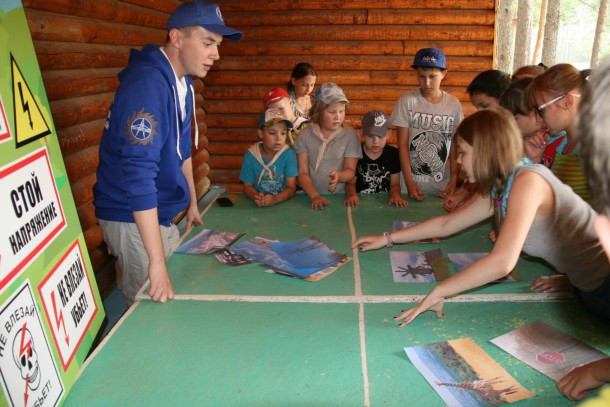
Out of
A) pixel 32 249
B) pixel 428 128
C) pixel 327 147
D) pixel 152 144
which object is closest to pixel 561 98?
pixel 428 128

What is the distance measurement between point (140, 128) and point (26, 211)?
60cm

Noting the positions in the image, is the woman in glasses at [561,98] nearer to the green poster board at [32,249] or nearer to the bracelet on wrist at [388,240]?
the bracelet on wrist at [388,240]

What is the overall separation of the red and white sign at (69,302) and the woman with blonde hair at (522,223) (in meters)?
1.15

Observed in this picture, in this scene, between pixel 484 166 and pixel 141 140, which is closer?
pixel 141 140

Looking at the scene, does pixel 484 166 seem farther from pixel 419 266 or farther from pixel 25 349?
pixel 25 349

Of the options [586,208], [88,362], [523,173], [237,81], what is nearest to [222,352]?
[88,362]

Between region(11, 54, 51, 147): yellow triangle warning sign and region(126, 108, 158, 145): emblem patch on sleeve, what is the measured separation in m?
0.34

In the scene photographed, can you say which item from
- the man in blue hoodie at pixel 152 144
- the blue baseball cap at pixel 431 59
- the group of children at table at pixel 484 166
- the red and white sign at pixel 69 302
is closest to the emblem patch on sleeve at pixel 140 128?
the man in blue hoodie at pixel 152 144

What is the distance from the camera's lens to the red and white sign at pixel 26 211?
126 centimetres

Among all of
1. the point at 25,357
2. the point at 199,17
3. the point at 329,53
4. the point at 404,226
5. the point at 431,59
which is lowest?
the point at 404,226

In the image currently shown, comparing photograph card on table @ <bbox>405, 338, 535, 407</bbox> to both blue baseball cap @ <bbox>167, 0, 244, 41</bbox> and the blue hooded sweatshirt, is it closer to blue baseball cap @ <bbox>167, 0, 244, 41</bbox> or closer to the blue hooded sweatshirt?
the blue hooded sweatshirt

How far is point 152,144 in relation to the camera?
189cm

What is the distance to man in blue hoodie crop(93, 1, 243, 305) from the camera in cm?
188

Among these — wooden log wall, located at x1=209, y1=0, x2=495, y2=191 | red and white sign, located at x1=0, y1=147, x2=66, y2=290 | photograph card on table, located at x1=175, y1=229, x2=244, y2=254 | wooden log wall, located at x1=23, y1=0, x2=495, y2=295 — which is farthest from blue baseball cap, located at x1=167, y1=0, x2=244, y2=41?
wooden log wall, located at x1=209, y1=0, x2=495, y2=191
